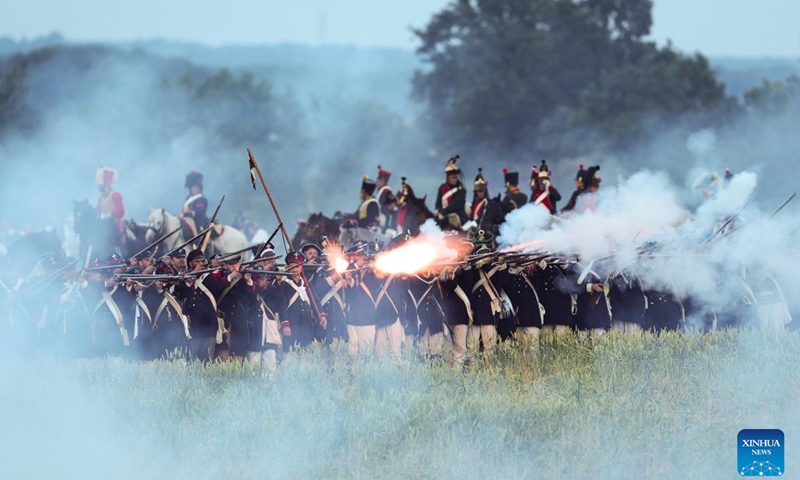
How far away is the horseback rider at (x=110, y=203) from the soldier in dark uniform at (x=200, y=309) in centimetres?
411

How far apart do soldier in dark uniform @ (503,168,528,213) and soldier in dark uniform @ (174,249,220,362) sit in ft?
19.8

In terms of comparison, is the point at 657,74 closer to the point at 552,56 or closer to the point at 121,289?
the point at 552,56

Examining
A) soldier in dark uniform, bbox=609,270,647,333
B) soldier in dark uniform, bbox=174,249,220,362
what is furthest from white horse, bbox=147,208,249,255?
soldier in dark uniform, bbox=609,270,647,333

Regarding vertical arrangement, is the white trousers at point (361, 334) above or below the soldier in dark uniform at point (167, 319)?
below

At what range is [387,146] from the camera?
3204 inches

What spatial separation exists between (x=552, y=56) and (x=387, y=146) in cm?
1759

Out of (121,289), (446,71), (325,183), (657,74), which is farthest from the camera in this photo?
(325,183)

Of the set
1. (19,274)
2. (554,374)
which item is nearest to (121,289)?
(19,274)

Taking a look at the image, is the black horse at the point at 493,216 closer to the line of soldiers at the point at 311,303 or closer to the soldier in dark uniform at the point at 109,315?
the line of soldiers at the point at 311,303

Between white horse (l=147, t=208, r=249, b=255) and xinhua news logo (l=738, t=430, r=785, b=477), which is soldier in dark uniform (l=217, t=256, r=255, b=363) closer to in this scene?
white horse (l=147, t=208, r=249, b=255)

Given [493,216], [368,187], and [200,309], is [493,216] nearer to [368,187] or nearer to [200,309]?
[368,187]

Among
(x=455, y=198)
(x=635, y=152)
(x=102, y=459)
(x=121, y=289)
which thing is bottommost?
(x=102, y=459)

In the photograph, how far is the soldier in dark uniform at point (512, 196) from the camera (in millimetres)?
21214

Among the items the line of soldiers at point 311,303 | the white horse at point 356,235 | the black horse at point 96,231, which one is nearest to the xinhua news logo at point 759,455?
the line of soldiers at point 311,303
